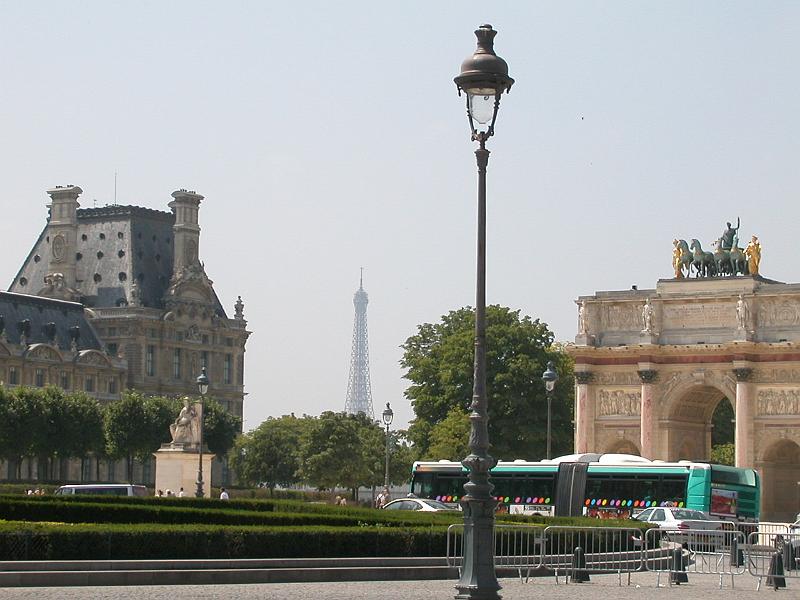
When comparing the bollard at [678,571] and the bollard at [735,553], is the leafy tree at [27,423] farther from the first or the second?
the bollard at [678,571]

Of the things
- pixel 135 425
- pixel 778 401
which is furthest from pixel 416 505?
pixel 135 425

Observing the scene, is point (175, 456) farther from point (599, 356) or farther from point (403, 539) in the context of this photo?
point (403, 539)

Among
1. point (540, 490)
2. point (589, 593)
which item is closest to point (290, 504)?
point (589, 593)

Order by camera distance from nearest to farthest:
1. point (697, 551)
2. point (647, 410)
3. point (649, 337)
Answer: point (697, 551)
point (649, 337)
point (647, 410)

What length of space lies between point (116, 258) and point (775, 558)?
129 metres

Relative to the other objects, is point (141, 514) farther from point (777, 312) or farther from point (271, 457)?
point (271, 457)

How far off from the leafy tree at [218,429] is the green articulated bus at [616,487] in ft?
209

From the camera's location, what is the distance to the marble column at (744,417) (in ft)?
282

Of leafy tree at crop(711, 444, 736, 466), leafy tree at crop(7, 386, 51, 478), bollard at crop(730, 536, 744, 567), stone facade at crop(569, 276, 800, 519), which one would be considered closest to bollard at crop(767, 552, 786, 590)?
bollard at crop(730, 536, 744, 567)

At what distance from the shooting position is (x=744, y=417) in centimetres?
8644

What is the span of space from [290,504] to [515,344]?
51243mm

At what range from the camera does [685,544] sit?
40.9m

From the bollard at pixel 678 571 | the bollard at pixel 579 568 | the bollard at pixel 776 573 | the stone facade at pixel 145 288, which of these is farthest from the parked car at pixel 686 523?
the stone facade at pixel 145 288

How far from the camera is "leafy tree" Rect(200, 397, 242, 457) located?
13050cm
